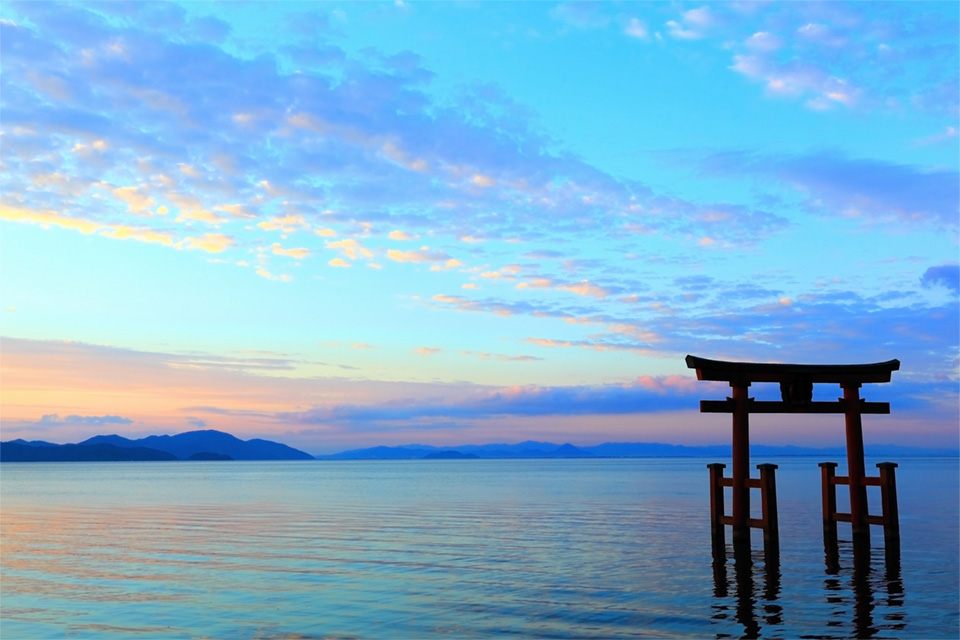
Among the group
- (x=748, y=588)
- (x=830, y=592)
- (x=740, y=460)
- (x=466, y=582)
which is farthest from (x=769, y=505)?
(x=466, y=582)

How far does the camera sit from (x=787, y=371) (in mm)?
24859

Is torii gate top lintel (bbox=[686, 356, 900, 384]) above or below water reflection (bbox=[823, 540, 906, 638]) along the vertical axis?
above

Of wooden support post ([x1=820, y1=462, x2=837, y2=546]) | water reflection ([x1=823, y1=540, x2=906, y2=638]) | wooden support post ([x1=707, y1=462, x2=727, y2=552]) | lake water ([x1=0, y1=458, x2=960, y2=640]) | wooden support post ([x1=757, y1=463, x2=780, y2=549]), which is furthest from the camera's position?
wooden support post ([x1=820, y1=462, x2=837, y2=546])

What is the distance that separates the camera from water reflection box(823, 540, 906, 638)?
15672 millimetres

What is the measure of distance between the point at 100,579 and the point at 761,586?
17267 millimetres

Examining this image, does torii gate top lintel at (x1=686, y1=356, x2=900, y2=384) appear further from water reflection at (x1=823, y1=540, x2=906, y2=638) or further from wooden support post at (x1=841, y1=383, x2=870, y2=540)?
water reflection at (x1=823, y1=540, x2=906, y2=638)

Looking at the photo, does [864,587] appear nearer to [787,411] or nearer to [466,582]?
[787,411]

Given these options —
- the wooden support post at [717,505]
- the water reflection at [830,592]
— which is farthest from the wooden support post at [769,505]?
the wooden support post at [717,505]

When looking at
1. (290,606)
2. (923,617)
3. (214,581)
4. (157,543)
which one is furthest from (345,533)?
(923,617)

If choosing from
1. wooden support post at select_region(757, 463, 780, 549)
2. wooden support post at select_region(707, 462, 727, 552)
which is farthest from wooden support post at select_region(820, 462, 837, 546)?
wooden support post at select_region(707, 462, 727, 552)

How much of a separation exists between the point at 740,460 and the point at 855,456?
480 cm

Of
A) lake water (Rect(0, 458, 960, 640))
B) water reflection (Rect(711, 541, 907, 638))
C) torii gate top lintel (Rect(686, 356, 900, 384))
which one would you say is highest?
torii gate top lintel (Rect(686, 356, 900, 384))

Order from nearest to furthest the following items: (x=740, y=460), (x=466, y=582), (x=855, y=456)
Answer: (x=466, y=582) < (x=740, y=460) < (x=855, y=456)

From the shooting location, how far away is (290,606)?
17.9 m
